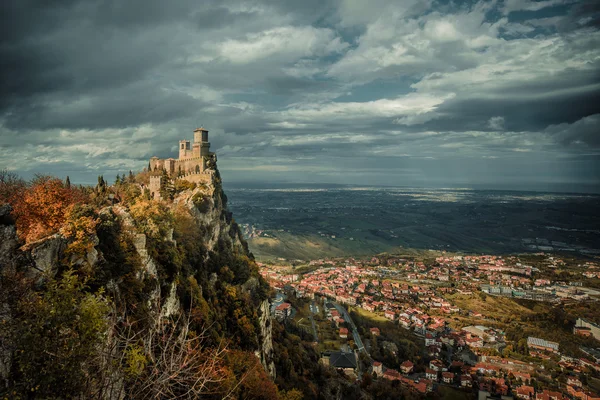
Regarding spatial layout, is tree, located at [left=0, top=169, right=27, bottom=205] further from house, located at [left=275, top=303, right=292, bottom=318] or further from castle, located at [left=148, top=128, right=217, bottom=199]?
house, located at [left=275, top=303, right=292, bottom=318]

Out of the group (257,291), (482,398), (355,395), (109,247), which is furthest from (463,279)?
(109,247)

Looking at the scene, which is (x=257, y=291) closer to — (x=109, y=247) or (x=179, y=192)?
(x=179, y=192)

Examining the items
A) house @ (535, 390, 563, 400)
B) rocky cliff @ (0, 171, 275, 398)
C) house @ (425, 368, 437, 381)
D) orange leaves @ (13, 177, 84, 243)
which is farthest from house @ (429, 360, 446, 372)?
orange leaves @ (13, 177, 84, 243)

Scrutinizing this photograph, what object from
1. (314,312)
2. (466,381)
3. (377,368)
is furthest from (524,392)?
(314,312)

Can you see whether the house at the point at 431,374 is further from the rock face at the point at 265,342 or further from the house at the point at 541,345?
the rock face at the point at 265,342

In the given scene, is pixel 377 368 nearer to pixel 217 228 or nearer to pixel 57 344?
pixel 217 228

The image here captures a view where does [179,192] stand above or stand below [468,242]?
above
